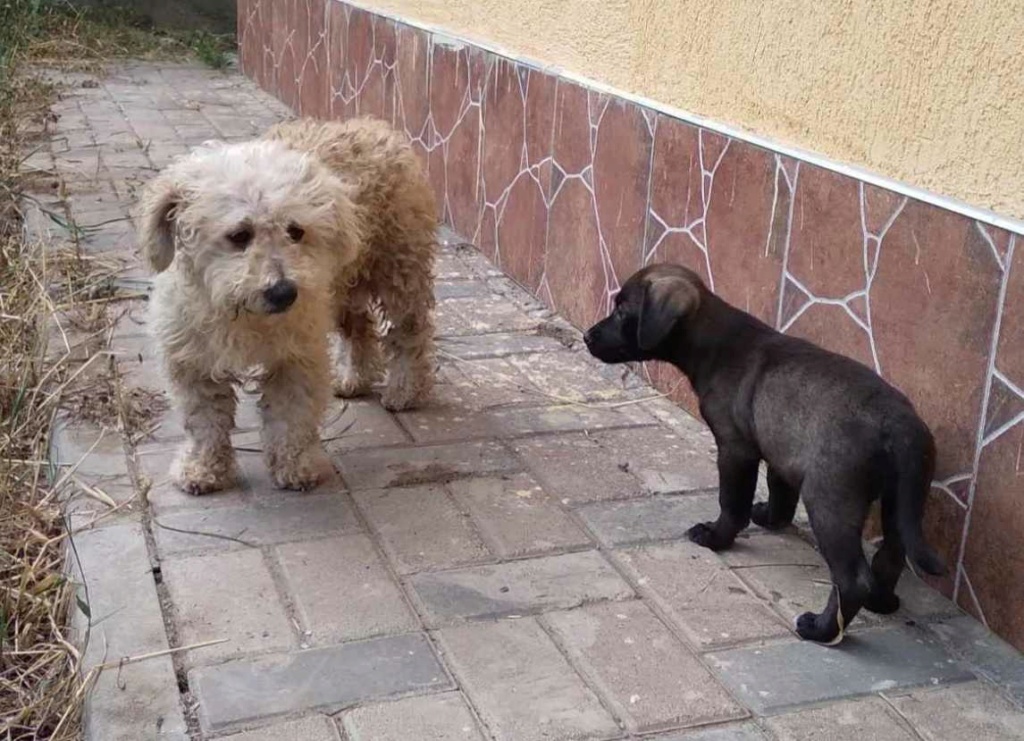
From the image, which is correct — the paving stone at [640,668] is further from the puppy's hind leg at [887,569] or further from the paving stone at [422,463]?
the paving stone at [422,463]

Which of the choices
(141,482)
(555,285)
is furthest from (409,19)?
(141,482)

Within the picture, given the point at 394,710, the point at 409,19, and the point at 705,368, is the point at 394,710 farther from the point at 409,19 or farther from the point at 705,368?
the point at 409,19

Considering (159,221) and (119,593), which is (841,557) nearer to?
(119,593)

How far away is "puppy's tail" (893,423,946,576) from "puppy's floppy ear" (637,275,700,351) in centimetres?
86

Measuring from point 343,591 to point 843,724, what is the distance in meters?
1.38

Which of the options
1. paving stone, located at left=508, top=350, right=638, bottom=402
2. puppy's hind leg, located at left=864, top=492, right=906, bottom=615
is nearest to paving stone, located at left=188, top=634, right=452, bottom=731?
puppy's hind leg, located at left=864, top=492, right=906, bottom=615

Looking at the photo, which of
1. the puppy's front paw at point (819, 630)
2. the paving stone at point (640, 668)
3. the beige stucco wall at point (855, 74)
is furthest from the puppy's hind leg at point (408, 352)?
the puppy's front paw at point (819, 630)

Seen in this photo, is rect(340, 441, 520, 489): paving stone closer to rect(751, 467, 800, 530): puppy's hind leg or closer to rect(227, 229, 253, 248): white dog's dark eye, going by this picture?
rect(751, 467, 800, 530): puppy's hind leg

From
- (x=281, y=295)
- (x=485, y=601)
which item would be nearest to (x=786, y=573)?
(x=485, y=601)

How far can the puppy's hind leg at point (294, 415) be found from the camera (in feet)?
13.2

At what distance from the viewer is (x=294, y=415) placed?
4031 mm

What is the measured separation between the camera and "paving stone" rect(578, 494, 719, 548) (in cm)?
385

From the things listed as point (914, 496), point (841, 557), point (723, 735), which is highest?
point (914, 496)

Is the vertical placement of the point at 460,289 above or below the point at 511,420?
below
